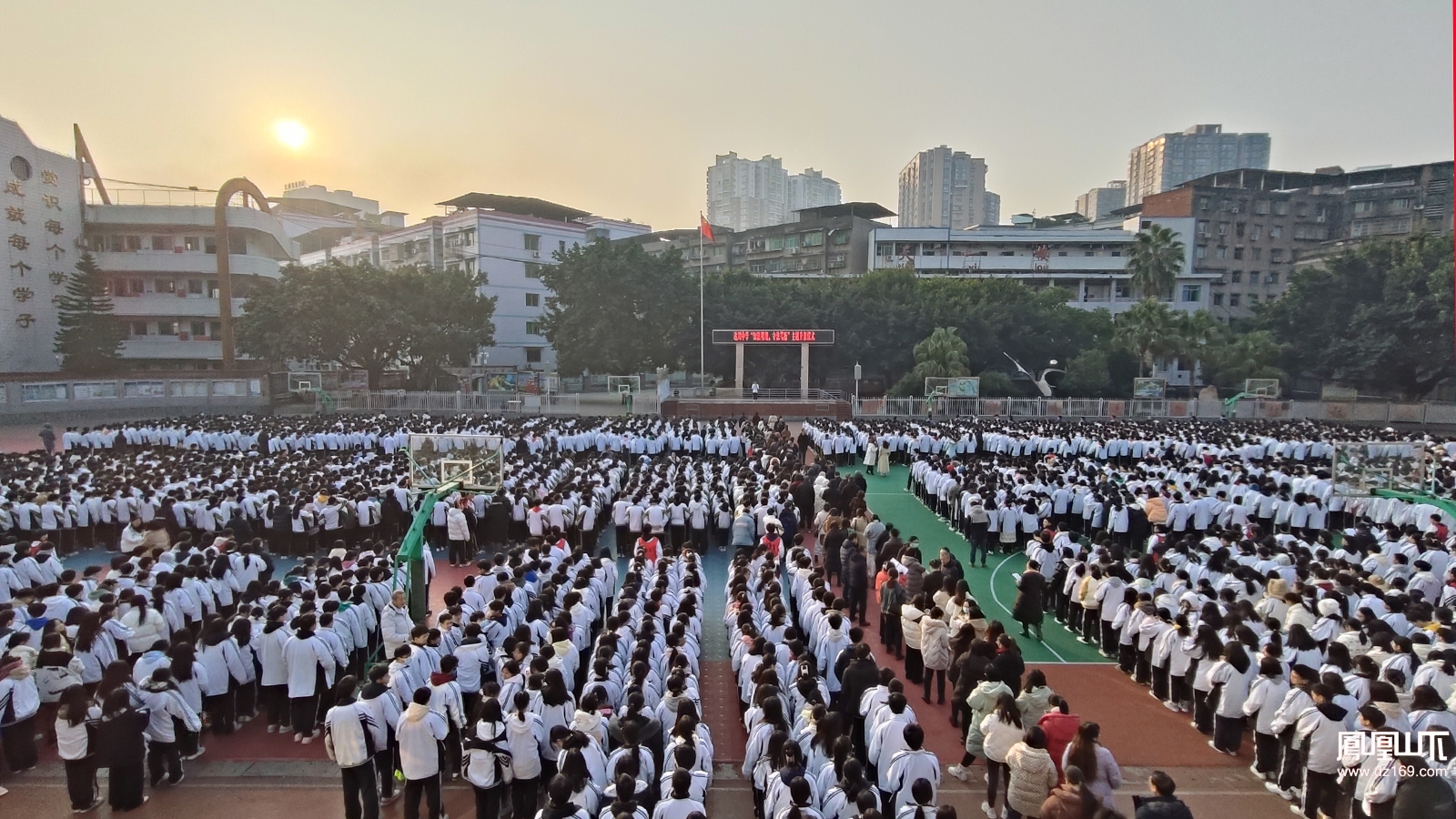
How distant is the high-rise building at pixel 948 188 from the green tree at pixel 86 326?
360 ft

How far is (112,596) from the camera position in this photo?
8516mm

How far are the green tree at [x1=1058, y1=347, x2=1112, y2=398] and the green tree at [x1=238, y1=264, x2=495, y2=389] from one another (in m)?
30.2

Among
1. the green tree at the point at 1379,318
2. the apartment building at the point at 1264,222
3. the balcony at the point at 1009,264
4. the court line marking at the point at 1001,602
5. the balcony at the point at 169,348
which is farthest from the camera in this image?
the balcony at the point at 1009,264

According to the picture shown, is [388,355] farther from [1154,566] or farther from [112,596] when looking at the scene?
[1154,566]

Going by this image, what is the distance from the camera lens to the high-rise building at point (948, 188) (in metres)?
127

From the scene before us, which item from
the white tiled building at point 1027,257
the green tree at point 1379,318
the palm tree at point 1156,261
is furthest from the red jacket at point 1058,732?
the white tiled building at point 1027,257

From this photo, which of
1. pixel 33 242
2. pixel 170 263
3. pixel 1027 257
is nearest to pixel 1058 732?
pixel 33 242

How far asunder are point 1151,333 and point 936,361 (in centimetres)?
1091

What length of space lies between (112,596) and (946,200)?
132485 millimetres

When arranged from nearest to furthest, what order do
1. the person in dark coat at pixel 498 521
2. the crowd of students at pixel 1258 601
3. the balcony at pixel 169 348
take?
the crowd of students at pixel 1258 601, the person in dark coat at pixel 498 521, the balcony at pixel 169 348

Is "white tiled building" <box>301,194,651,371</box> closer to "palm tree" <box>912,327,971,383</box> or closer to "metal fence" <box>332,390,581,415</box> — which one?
"metal fence" <box>332,390,581,415</box>

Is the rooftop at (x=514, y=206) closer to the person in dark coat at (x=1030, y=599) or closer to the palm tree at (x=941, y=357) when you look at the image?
the palm tree at (x=941, y=357)

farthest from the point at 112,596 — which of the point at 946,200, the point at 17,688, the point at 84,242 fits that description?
the point at 946,200

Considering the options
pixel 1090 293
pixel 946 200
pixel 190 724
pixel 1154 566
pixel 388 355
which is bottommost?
pixel 190 724
